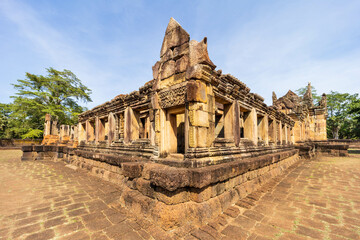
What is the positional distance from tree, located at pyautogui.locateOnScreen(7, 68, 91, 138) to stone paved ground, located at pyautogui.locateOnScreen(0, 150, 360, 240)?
23.3m

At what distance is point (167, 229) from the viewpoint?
2.34 m

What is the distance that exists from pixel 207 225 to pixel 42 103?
98.7 feet

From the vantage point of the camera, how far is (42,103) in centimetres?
2352

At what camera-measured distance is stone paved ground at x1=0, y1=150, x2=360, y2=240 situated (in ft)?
7.73

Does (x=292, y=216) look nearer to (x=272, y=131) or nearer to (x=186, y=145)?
(x=186, y=145)

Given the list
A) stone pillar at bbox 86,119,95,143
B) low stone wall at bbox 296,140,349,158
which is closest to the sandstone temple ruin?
stone pillar at bbox 86,119,95,143

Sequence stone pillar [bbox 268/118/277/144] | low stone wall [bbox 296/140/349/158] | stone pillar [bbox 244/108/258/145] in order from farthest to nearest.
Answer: low stone wall [bbox 296/140/349/158] → stone pillar [bbox 268/118/277/144] → stone pillar [bbox 244/108/258/145]

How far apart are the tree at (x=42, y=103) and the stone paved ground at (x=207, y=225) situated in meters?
23.3

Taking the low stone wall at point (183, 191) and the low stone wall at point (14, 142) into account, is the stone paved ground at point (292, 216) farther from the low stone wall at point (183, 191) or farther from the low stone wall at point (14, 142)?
the low stone wall at point (14, 142)

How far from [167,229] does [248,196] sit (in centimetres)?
236

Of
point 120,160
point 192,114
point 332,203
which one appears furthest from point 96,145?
point 332,203

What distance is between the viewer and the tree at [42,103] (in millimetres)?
21938

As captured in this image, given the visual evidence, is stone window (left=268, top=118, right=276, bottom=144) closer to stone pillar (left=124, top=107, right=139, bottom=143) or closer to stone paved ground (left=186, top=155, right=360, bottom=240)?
stone paved ground (left=186, top=155, right=360, bottom=240)

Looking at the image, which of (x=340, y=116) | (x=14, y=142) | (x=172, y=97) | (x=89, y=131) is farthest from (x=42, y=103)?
(x=340, y=116)
